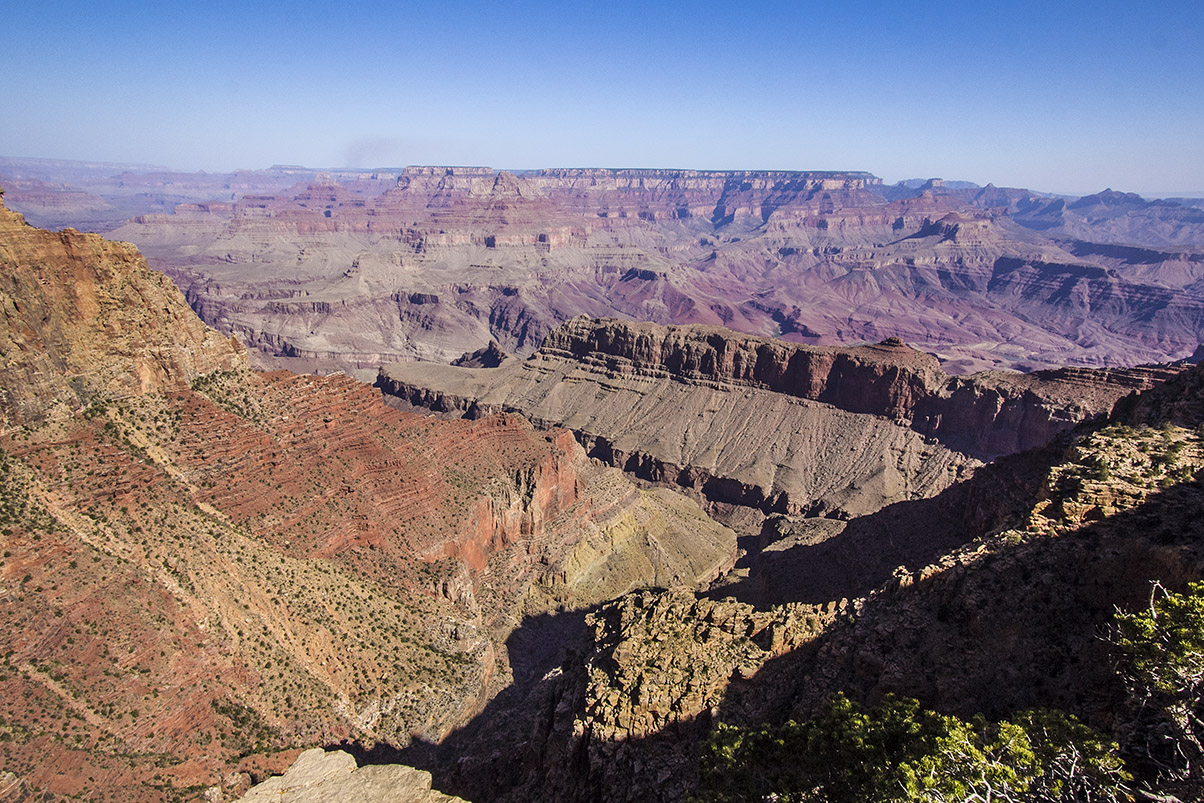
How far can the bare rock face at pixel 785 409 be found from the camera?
9012 centimetres

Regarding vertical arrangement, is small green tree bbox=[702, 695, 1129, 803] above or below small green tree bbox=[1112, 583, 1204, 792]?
below

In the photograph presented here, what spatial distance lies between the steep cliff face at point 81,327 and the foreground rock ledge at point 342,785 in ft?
86.1

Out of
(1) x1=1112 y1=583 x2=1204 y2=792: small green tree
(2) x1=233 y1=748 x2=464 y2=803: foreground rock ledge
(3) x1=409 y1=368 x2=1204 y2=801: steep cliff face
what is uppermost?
(1) x1=1112 y1=583 x2=1204 y2=792: small green tree

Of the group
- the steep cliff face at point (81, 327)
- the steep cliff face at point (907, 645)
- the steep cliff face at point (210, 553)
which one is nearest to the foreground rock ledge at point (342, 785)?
the steep cliff face at point (210, 553)

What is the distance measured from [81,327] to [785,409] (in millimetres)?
86586

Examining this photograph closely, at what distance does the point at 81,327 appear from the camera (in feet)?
144

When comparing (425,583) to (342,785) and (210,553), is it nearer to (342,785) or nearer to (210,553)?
(210,553)

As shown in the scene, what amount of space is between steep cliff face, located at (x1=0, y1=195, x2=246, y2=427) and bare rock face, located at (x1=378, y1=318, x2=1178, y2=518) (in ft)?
215

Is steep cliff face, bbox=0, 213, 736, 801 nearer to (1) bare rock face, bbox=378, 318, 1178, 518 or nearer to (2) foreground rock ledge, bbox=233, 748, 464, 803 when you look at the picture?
(2) foreground rock ledge, bbox=233, 748, 464, 803

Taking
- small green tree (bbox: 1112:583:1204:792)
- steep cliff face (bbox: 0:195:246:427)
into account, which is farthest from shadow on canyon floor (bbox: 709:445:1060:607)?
steep cliff face (bbox: 0:195:246:427)

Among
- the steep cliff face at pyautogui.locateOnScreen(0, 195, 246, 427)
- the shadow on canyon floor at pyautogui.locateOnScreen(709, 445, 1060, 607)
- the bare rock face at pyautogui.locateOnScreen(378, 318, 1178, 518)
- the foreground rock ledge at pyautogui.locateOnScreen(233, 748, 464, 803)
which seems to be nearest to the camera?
the foreground rock ledge at pyautogui.locateOnScreen(233, 748, 464, 803)

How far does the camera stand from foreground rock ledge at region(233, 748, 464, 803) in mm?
29422

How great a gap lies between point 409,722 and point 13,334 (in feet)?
109

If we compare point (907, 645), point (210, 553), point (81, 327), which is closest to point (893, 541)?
point (907, 645)
